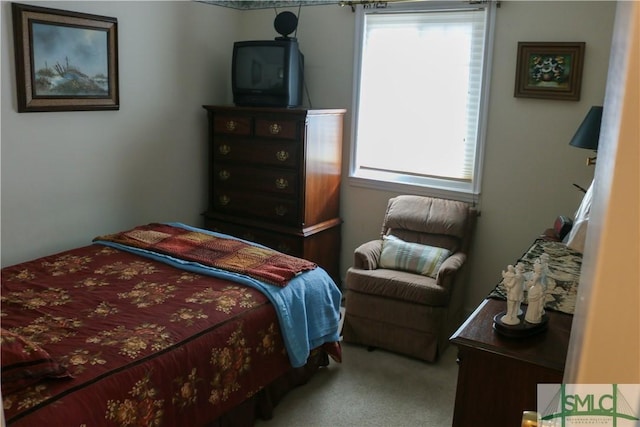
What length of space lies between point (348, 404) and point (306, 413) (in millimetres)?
232

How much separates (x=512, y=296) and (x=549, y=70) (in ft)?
7.10

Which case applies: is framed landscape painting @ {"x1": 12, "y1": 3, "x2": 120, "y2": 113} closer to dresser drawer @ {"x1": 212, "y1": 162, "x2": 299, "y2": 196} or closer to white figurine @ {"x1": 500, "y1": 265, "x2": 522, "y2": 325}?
dresser drawer @ {"x1": 212, "y1": 162, "x2": 299, "y2": 196}

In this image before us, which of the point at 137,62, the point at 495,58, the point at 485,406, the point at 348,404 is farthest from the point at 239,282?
the point at 495,58

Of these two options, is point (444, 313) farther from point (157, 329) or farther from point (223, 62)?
point (223, 62)

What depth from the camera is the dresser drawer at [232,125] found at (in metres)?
4.10

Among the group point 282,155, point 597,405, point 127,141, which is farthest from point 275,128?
point 597,405

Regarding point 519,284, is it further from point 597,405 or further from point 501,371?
point 597,405

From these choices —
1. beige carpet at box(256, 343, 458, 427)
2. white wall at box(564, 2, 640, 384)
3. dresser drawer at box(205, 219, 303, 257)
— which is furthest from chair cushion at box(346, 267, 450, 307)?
white wall at box(564, 2, 640, 384)

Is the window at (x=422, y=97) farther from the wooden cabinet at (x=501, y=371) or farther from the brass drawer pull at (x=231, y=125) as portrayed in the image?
the wooden cabinet at (x=501, y=371)

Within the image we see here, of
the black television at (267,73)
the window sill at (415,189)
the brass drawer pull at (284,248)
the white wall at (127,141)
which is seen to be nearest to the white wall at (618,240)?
the white wall at (127,141)

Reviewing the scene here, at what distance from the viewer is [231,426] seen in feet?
8.18

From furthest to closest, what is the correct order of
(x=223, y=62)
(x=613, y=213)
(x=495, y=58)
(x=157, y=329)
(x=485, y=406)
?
(x=223, y=62) < (x=495, y=58) < (x=157, y=329) < (x=485, y=406) < (x=613, y=213)

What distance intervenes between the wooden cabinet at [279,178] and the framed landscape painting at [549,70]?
4.28ft

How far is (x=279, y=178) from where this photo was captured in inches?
158
